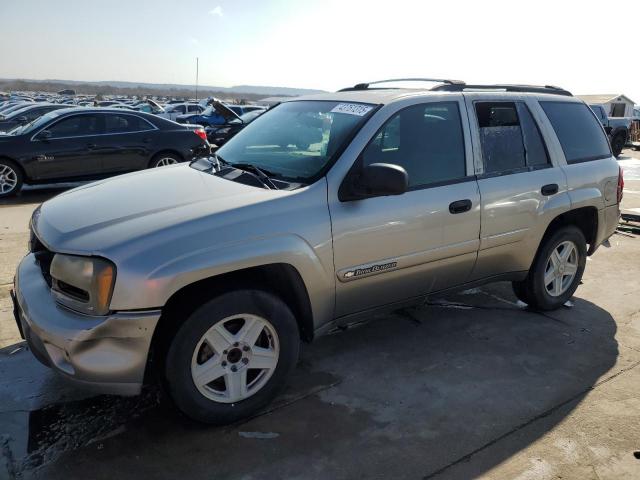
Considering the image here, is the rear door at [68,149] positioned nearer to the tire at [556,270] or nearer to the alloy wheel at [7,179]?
the alloy wheel at [7,179]

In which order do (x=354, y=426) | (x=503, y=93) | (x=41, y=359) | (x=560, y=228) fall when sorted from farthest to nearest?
1. (x=560, y=228)
2. (x=503, y=93)
3. (x=354, y=426)
4. (x=41, y=359)

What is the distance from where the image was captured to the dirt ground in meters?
2.63

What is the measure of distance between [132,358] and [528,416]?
7.25ft

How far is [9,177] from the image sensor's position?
29.6ft

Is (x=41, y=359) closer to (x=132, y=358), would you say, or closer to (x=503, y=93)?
(x=132, y=358)

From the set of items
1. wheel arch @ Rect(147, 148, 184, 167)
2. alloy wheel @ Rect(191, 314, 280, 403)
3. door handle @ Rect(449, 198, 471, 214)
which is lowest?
alloy wheel @ Rect(191, 314, 280, 403)

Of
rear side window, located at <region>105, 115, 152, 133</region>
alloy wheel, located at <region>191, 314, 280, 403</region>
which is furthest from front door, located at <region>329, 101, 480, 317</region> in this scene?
rear side window, located at <region>105, 115, 152, 133</region>

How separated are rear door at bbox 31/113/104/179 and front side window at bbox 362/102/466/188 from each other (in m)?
7.48

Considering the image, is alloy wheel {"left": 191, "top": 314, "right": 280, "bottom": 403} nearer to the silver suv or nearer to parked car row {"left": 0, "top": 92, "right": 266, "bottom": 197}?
the silver suv

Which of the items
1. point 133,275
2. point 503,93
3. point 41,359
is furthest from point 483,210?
point 41,359

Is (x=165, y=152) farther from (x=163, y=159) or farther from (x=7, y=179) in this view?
(x=7, y=179)

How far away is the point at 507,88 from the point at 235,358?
3.05 metres

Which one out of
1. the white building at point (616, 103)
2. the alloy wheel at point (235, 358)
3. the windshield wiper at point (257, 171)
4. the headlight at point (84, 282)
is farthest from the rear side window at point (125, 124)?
the white building at point (616, 103)

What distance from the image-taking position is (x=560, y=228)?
441 cm
